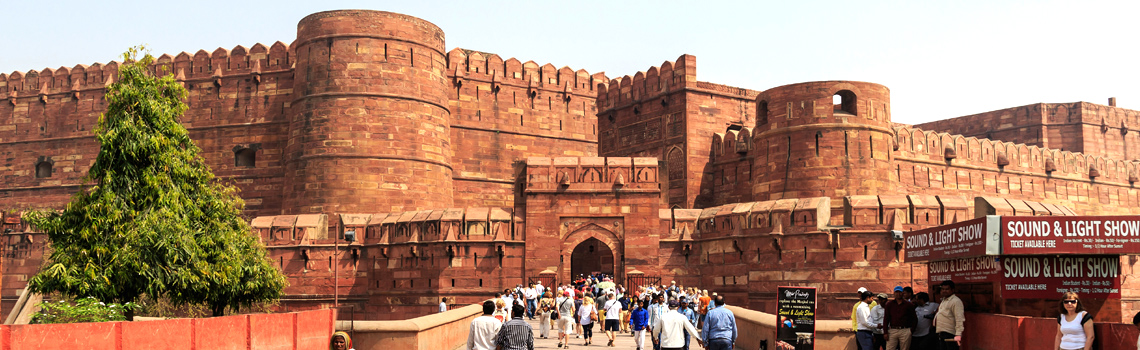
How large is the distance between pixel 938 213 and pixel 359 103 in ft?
50.9

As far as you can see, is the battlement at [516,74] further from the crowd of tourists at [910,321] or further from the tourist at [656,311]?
the crowd of tourists at [910,321]

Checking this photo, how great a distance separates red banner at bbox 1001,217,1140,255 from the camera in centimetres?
1036

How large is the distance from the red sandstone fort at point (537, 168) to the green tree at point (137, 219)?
3.33 meters

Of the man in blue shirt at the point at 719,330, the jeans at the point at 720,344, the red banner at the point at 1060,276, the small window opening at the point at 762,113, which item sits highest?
the small window opening at the point at 762,113

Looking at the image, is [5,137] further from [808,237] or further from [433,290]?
[808,237]

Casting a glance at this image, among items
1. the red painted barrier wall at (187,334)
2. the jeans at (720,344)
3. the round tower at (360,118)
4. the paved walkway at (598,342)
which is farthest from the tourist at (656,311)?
the round tower at (360,118)

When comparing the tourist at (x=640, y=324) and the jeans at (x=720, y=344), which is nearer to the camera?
the jeans at (x=720, y=344)

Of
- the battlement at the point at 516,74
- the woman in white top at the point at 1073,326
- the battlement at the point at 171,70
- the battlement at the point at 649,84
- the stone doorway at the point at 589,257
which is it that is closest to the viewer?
the woman in white top at the point at 1073,326

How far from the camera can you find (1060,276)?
1070 cm

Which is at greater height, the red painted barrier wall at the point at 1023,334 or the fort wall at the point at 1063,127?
the fort wall at the point at 1063,127

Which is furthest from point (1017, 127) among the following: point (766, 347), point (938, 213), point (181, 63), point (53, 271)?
point (53, 271)

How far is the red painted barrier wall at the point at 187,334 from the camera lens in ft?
31.1

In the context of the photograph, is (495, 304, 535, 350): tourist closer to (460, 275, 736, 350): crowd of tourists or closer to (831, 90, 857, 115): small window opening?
(460, 275, 736, 350): crowd of tourists

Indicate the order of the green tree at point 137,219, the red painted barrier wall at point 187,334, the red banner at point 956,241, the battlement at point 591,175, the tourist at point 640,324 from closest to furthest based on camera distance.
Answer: the red painted barrier wall at point 187,334
the red banner at point 956,241
the tourist at point 640,324
the green tree at point 137,219
the battlement at point 591,175
